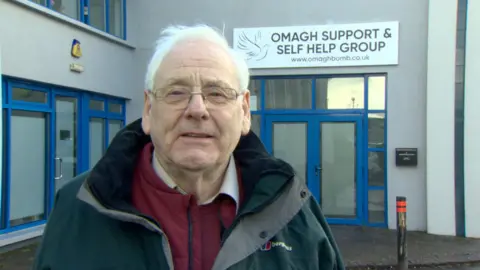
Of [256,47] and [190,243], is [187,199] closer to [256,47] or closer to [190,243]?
[190,243]

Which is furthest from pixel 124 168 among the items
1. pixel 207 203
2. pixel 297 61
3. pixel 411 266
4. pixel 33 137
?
pixel 297 61

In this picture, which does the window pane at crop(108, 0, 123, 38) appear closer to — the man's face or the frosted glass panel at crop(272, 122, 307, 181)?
the frosted glass panel at crop(272, 122, 307, 181)

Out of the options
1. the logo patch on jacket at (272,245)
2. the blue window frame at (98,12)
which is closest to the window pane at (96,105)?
the blue window frame at (98,12)

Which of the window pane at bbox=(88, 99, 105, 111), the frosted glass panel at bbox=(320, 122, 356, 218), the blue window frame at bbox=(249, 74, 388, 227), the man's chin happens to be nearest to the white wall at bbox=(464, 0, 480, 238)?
the blue window frame at bbox=(249, 74, 388, 227)

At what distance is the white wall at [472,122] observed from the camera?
8.59m

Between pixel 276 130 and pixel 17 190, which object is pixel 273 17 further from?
pixel 17 190

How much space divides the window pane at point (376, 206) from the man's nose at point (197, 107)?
8457 mm

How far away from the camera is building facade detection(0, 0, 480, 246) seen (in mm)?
8305

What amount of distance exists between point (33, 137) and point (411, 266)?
6548mm

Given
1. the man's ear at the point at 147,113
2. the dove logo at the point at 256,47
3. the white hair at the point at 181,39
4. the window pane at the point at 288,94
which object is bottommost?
the man's ear at the point at 147,113

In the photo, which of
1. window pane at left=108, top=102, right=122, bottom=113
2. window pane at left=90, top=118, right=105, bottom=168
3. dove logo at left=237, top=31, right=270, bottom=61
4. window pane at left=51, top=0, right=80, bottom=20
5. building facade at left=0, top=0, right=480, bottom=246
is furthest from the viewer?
window pane at left=108, top=102, right=122, bottom=113

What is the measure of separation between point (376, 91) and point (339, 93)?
2.51 ft

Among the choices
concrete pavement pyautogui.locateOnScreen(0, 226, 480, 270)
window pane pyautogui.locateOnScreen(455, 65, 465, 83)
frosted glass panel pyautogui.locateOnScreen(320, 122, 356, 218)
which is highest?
window pane pyautogui.locateOnScreen(455, 65, 465, 83)

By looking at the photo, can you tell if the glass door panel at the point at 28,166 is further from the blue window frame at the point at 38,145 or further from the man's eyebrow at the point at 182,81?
the man's eyebrow at the point at 182,81
